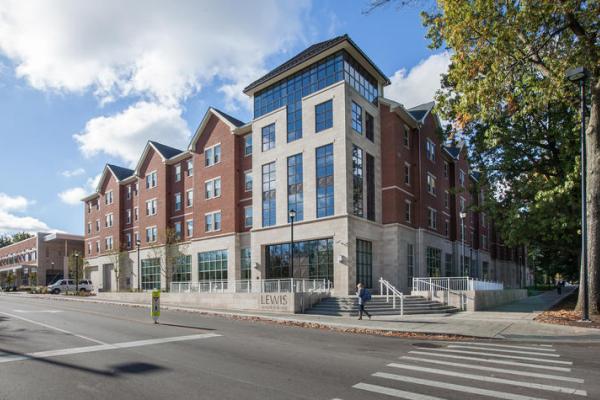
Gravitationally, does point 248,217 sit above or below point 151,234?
above

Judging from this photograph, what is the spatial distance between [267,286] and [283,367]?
1712 cm

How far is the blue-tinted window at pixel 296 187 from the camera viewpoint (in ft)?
103

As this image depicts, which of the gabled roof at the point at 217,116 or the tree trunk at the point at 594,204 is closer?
the tree trunk at the point at 594,204

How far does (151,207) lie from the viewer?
48250mm

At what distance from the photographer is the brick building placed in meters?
30.1

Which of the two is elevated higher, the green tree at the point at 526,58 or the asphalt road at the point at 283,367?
the green tree at the point at 526,58

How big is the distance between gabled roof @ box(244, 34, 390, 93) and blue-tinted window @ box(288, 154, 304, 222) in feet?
22.8

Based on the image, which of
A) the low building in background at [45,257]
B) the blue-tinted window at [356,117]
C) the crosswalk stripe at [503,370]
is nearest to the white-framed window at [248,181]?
the blue-tinted window at [356,117]

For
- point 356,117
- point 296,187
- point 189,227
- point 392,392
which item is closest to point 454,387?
point 392,392

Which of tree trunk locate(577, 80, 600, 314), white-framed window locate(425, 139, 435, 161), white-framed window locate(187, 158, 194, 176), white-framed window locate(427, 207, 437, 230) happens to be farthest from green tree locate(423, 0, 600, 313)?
white-framed window locate(187, 158, 194, 176)

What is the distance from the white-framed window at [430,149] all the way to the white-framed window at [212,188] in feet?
60.3

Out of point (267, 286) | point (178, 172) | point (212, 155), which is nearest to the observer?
point (267, 286)

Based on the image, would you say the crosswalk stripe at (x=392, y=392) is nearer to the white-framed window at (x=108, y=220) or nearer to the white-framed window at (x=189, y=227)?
the white-framed window at (x=189, y=227)

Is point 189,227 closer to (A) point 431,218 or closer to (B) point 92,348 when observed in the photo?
(A) point 431,218
